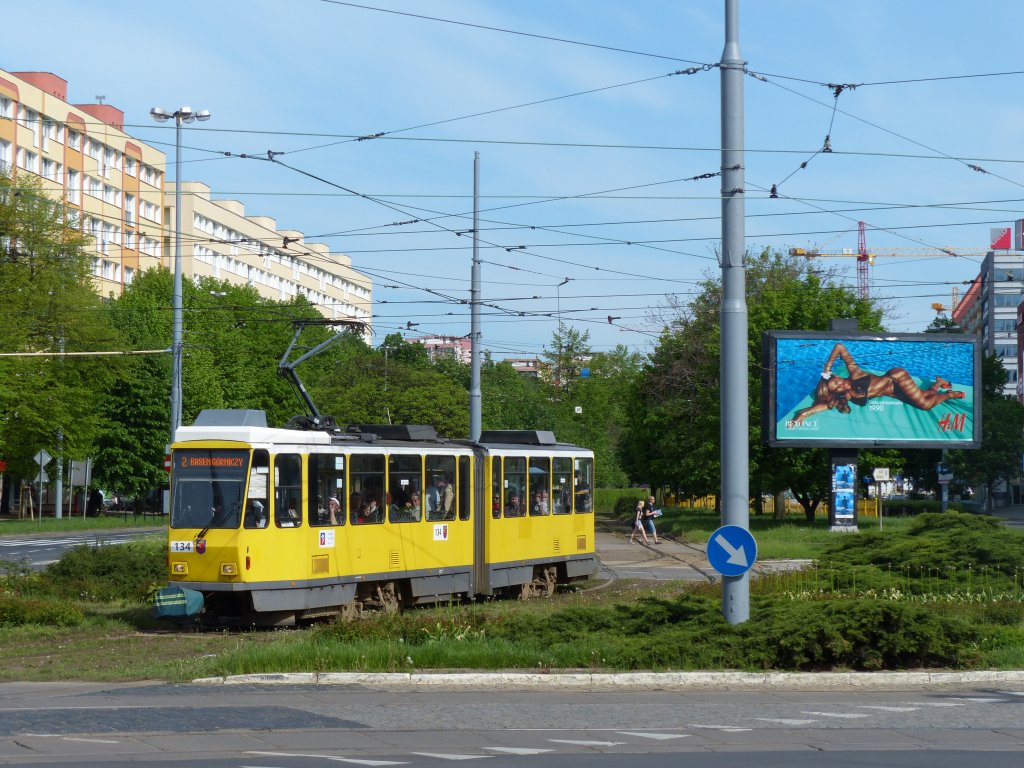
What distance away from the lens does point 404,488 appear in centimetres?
2208

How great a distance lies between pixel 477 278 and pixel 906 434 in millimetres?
18364

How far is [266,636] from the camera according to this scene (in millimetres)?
18500

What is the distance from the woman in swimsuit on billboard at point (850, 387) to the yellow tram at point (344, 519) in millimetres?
20531

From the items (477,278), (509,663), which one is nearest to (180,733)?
(509,663)

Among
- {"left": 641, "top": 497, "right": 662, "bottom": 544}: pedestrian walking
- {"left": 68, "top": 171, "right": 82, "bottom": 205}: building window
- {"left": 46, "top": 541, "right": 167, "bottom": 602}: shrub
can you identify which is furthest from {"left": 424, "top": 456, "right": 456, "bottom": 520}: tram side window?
{"left": 68, "top": 171, "right": 82, "bottom": 205}: building window

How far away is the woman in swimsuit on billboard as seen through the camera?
146 ft

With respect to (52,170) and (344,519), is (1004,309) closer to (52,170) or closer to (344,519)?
(52,170)

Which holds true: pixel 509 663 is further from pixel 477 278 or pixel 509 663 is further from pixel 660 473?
pixel 660 473

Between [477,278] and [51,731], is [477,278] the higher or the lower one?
the higher one

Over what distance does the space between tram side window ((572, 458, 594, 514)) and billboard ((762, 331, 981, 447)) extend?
17.7 m

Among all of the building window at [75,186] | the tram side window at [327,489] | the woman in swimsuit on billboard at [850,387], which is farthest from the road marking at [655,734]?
the building window at [75,186]

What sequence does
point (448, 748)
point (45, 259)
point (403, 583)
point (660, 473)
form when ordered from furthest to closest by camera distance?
point (660, 473) < point (45, 259) < point (403, 583) < point (448, 748)

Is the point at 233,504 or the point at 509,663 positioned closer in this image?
the point at 509,663

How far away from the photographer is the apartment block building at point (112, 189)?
68438 millimetres
